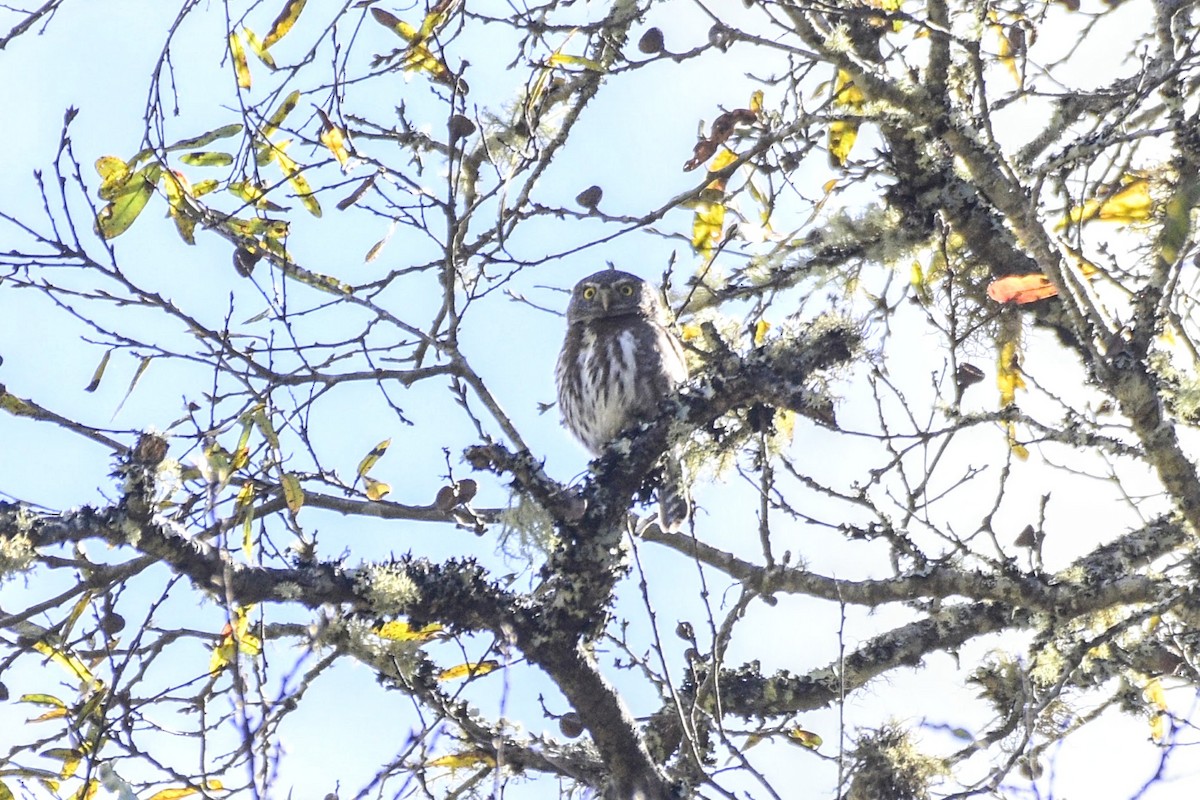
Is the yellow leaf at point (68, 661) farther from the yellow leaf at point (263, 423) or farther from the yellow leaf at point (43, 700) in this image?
the yellow leaf at point (263, 423)

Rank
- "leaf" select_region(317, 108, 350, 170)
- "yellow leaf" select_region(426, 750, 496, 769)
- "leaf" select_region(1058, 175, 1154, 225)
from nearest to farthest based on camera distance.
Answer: "leaf" select_region(317, 108, 350, 170) < "yellow leaf" select_region(426, 750, 496, 769) < "leaf" select_region(1058, 175, 1154, 225)

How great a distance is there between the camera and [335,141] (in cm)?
378

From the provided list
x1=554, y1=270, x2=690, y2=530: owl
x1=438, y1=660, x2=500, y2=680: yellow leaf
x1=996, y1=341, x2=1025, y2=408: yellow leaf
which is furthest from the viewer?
x1=554, y1=270, x2=690, y2=530: owl

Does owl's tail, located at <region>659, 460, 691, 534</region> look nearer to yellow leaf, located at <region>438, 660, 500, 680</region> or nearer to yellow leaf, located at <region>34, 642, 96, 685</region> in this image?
yellow leaf, located at <region>438, 660, 500, 680</region>

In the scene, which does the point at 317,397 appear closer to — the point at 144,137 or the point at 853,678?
the point at 144,137

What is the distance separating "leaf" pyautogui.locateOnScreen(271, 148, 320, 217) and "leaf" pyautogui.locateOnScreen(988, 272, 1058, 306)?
2001 mm

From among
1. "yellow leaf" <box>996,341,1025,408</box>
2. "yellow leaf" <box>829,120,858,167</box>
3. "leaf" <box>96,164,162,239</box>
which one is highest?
"yellow leaf" <box>829,120,858,167</box>

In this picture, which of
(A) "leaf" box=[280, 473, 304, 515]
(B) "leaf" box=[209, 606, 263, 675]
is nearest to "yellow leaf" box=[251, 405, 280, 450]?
(A) "leaf" box=[280, 473, 304, 515]

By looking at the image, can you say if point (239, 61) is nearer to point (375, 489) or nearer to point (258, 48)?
point (258, 48)

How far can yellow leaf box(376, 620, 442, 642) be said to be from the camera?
3.56 metres

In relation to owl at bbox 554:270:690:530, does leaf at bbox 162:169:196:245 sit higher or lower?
lower

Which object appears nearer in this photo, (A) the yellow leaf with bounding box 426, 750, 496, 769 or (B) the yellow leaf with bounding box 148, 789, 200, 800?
(B) the yellow leaf with bounding box 148, 789, 200, 800

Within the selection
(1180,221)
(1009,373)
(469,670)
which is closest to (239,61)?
(469,670)

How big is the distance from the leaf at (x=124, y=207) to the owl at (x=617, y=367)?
212cm
